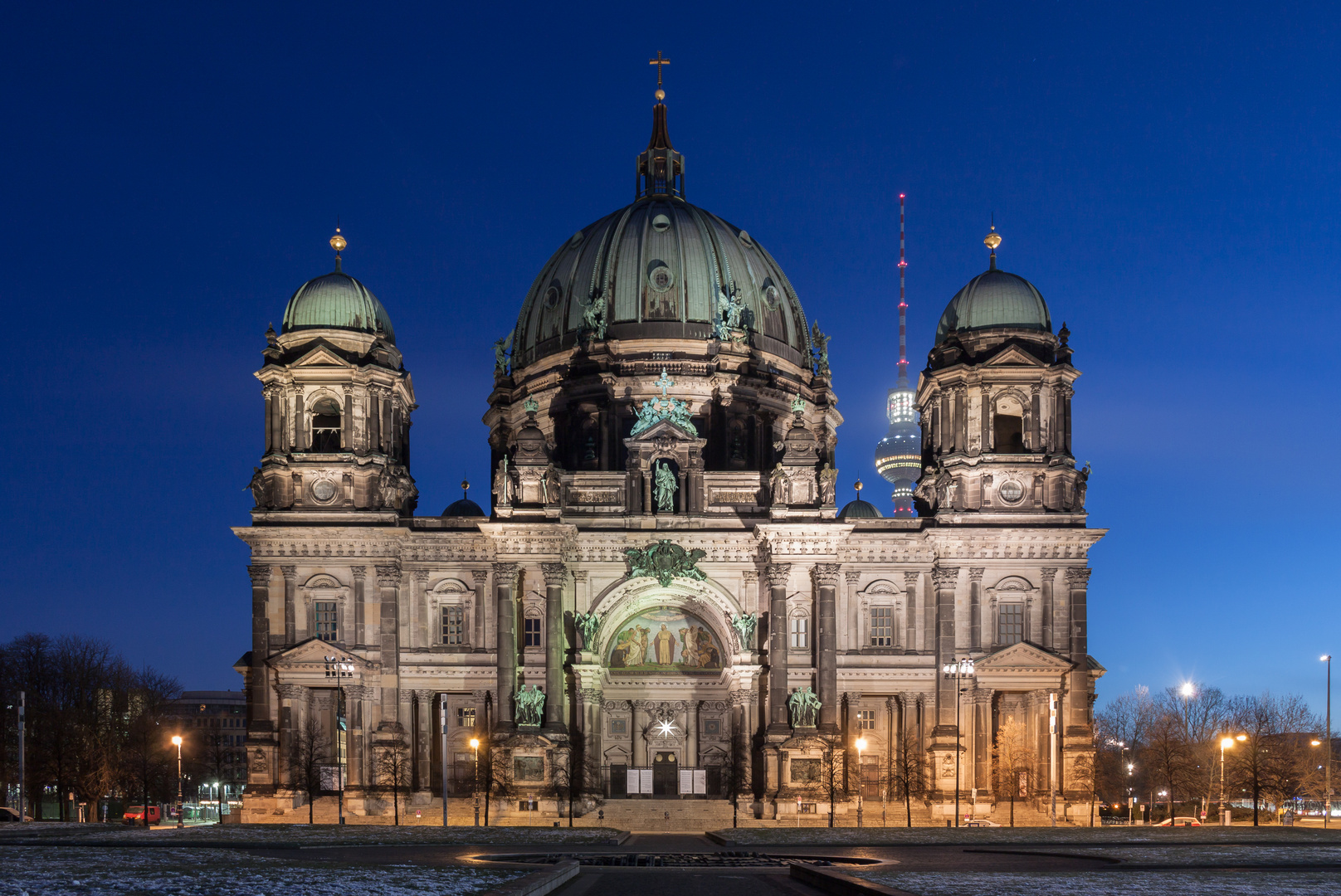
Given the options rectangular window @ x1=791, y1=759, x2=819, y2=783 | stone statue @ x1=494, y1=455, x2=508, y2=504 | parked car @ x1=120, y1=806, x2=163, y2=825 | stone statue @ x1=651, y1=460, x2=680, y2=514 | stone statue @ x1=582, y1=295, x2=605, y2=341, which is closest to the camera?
rectangular window @ x1=791, y1=759, x2=819, y2=783

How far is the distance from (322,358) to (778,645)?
95.9 feet

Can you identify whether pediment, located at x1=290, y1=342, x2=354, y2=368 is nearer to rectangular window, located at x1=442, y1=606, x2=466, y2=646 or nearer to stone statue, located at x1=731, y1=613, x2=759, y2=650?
rectangular window, located at x1=442, y1=606, x2=466, y2=646

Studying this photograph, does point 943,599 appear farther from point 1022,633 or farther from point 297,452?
point 297,452

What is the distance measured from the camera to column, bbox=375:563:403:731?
8025 centimetres

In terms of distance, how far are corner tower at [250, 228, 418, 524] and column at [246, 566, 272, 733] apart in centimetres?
333

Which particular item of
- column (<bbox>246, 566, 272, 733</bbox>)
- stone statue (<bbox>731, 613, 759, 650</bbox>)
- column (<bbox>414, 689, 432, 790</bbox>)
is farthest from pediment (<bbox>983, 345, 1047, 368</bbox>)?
column (<bbox>246, 566, 272, 733</bbox>)

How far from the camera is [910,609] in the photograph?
8150 centimetres

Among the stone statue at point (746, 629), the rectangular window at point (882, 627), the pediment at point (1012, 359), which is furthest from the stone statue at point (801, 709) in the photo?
the pediment at point (1012, 359)

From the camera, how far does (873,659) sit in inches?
3184

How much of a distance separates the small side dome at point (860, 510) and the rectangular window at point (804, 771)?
18.6 meters

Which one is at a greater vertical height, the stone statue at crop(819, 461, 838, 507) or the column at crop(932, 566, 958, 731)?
the stone statue at crop(819, 461, 838, 507)

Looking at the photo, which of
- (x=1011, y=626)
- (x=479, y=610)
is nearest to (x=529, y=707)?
(x=479, y=610)

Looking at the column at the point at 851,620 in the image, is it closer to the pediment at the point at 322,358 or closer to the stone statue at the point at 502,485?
the stone statue at the point at 502,485

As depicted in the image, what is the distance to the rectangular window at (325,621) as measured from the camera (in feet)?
265
